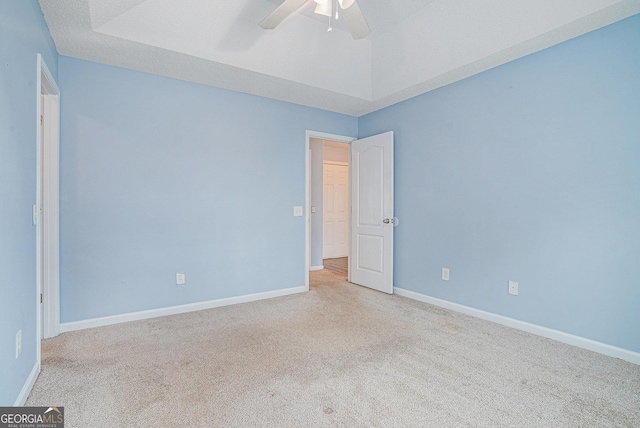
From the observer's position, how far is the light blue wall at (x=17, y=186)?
59.5 inches

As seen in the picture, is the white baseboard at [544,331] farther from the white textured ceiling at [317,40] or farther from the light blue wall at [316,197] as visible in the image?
the white textured ceiling at [317,40]

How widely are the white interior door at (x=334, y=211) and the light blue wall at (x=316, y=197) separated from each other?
1.02m

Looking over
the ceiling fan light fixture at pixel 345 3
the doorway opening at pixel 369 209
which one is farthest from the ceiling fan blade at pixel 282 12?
the doorway opening at pixel 369 209

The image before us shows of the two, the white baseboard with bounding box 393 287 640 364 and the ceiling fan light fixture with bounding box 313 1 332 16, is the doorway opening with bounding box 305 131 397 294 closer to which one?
the white baseboard with bounding box 393 287 640 364

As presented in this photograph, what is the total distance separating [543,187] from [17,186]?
12.3ft

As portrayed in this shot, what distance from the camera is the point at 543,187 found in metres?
2.68

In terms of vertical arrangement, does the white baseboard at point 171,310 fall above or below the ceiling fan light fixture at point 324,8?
below

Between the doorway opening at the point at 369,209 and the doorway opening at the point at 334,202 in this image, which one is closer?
the doorway opening at the point at 369,209

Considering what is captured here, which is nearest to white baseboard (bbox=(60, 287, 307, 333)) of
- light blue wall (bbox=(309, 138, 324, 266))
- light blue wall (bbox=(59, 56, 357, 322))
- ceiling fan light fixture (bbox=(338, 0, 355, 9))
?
light blue wall (bbox=(59, 56, 357, 322))

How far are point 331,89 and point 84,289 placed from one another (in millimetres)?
3231

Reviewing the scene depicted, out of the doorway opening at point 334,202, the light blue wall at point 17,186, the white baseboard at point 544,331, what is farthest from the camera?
the doorway opening at point 334,202

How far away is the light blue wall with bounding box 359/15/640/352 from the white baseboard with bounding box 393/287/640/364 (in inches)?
1.8

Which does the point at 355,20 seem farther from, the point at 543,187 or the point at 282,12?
the point at 543,187

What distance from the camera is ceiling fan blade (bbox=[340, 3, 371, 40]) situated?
2.11 meters
